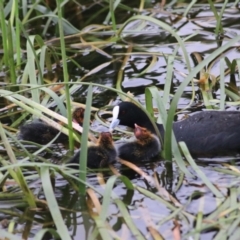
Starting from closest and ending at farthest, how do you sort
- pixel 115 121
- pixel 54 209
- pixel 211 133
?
pixel 54 209 → pixel 211 133 → pixel 115 121

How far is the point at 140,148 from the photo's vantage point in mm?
5496

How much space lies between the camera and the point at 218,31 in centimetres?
791

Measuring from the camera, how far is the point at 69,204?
193 inches

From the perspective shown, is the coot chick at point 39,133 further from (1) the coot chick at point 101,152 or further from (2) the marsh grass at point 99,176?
(1) the coot chick at point 101,152

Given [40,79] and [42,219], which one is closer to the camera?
[42,219]

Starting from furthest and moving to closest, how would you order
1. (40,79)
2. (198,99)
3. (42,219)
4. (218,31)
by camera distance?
(218,31), (198,99), (40,79), (42,219)

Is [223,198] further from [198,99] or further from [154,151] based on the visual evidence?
[198,99]

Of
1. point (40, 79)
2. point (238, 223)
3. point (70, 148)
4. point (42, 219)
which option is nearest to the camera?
point (238, 223)

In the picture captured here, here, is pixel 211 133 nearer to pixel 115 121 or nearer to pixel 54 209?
pixel 115 121

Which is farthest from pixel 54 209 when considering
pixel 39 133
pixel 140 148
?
pixel 39 133

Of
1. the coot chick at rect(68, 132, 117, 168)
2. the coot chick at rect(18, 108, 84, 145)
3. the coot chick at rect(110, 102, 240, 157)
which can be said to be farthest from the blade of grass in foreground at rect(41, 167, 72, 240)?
the coot chick at rect(110, 102, 240, 157)

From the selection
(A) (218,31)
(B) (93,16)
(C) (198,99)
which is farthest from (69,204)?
(B) (93,16)

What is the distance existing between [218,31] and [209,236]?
3916 millimetres

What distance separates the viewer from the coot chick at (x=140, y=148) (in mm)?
5469
